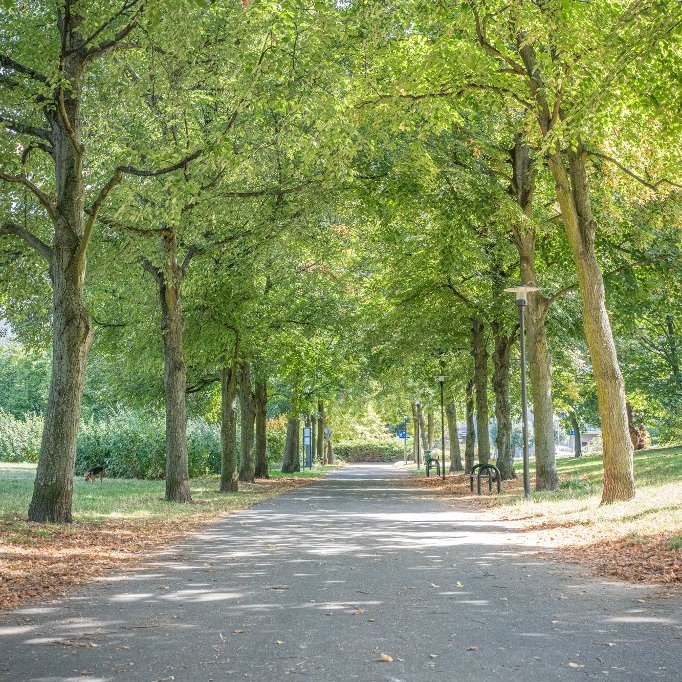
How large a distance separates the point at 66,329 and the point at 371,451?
90579 millimetres

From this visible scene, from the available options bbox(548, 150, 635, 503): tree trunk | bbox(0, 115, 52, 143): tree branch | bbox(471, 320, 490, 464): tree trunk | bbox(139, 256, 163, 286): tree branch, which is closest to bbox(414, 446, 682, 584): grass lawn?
bbox(548, 150, 635, 503): tree trunk

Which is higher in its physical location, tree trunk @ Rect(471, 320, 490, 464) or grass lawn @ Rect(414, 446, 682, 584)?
tree trunk @ Rect(471, 320, 490, 464)

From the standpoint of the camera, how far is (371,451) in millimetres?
102500

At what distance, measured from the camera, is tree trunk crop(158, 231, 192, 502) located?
64.2ft

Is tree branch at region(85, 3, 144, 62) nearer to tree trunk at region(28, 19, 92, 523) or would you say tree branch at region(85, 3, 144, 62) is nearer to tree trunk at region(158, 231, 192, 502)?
tree trunk at region(28, 19, 92, 523)

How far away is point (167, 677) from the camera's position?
191 inches

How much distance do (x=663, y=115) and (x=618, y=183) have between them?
16.6 ft

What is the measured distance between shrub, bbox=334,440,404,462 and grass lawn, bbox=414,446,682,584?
80279mm

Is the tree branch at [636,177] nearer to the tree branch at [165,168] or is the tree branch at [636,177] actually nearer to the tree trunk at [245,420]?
the tree branch at [165,168]

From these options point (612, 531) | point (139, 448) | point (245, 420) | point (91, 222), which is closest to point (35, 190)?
point (91, 222)

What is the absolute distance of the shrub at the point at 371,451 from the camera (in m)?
101

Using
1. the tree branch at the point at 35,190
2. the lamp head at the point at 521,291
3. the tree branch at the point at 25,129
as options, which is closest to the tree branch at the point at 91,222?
the tree branch at the point at 35,190

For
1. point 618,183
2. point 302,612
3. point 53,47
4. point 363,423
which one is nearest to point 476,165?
point 618,183

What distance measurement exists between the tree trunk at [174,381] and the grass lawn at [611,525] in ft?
22.7
